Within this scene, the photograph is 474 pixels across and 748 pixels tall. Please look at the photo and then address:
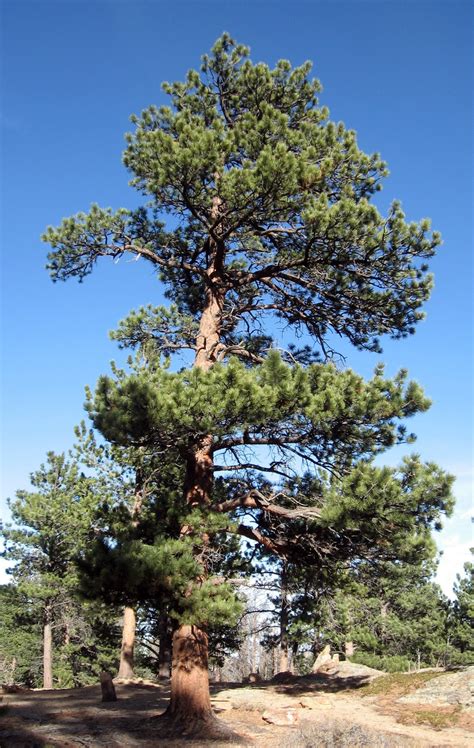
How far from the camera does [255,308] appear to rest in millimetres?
11953

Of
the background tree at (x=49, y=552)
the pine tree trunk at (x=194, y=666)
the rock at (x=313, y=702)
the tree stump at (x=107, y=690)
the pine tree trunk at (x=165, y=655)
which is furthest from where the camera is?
the background tree at (x=49, y=552)

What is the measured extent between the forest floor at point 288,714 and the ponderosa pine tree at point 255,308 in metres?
1.42

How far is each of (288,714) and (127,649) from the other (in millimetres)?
9745

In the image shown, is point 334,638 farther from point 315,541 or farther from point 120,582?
point 120,582

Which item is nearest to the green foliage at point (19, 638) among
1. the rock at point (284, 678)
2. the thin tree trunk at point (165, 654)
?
the thin tree trunk at point (165, 654)

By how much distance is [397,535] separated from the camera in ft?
27.2

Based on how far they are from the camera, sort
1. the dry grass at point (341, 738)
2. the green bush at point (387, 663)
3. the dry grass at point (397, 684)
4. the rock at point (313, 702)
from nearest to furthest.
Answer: the dry grass at point (341, 738)
the rock at point (313, 702)
the dry grass at point (397, 684)
the green bush at point (387, 663)

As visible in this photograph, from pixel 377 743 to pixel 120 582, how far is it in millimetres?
4539

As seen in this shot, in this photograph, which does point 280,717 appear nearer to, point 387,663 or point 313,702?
point 313,702

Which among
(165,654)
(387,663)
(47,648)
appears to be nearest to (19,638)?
(47,648)

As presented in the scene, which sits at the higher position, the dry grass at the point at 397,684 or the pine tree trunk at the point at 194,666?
the pine tree trunk at the point at 194,666

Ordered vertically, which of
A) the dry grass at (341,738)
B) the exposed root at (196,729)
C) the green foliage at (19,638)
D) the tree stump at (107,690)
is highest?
the exposed root at (196,729)

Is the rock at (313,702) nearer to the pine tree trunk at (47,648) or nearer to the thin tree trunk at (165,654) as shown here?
the thin tree trunk at (165,654)

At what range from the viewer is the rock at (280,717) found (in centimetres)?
1016
